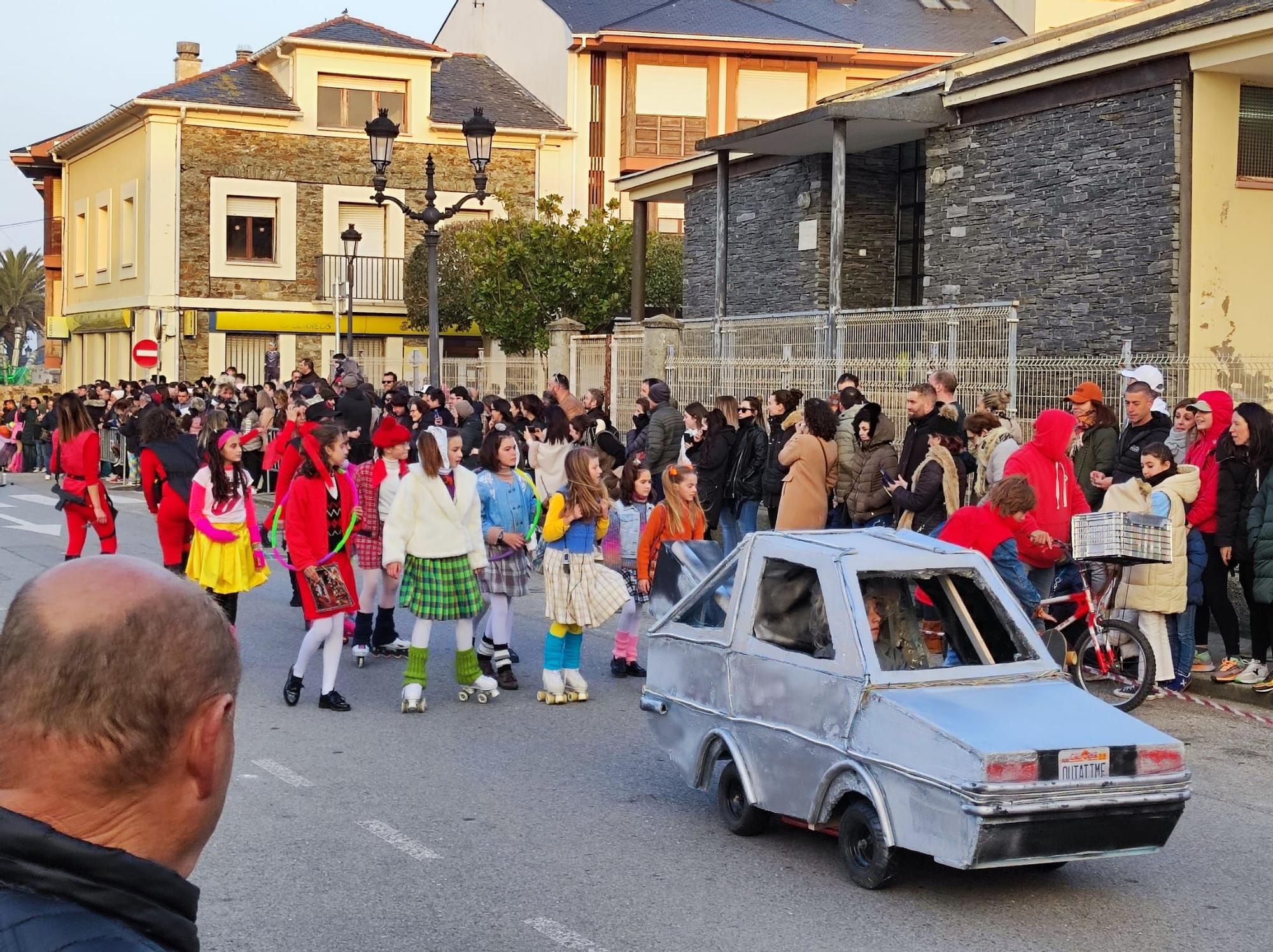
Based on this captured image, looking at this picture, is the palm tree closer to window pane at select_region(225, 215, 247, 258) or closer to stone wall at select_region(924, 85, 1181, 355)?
window pane at select_region(225, 215, 247, 258)

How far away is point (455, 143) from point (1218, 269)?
97.7 feet

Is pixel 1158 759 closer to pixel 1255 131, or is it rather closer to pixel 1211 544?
pixel 1211 544

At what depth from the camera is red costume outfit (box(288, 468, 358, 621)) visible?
33.4 feet

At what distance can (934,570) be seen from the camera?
7133mm

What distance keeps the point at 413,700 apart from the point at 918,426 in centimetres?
534

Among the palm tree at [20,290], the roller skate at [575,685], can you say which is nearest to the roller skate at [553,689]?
the roller skate at [575,685]

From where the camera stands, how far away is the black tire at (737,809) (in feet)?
24.0

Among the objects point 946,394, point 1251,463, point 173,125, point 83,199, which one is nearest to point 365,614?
point 946,394

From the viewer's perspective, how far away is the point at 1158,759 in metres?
6.36

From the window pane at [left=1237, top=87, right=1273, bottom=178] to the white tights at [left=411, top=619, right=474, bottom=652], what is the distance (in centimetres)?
1234

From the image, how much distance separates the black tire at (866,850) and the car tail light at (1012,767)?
0.60m

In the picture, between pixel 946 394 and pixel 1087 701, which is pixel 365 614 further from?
pixel 1087 701

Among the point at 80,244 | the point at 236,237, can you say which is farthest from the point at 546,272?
the point at 80,244

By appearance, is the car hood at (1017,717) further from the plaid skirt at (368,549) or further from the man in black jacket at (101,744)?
the plaid skirt at (368,549)
